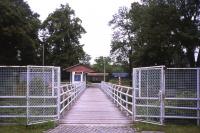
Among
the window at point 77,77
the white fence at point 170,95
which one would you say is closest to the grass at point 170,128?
the white fence at point 170,95

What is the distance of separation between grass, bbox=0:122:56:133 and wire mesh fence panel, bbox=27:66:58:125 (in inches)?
10.5

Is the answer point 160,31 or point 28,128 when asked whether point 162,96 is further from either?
point 160,31

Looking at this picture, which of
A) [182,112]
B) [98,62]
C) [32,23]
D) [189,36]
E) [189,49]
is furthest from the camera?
[98,62]

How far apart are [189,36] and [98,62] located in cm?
10607

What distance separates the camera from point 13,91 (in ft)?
48.0

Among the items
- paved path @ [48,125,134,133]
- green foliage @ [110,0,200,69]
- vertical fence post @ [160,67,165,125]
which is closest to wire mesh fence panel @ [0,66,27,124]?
paved path @ [48,125,134,133]

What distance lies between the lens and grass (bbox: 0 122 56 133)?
13.4 meters

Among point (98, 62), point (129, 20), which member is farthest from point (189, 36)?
point (98, 62)

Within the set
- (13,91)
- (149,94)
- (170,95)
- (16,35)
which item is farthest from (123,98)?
(16,35)

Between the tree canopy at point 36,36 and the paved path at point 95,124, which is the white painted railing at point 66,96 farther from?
the tree canopy at point 36,36

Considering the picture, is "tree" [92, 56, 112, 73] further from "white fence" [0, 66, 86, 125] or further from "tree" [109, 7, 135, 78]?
"white fence" [0, 66, 86, 125]

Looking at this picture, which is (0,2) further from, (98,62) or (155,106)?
(98,62)

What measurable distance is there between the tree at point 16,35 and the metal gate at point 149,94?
44.2 meters

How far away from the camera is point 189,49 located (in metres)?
56.2
